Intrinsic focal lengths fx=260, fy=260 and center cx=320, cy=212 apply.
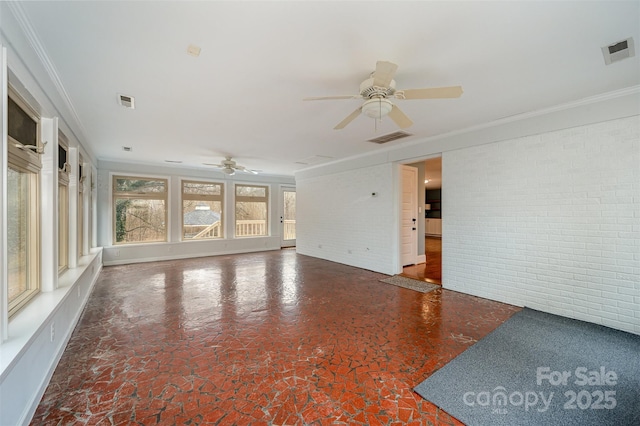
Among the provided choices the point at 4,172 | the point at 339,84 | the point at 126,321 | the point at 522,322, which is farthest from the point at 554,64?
the point at 126,321

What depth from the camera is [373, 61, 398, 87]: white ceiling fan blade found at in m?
1.85

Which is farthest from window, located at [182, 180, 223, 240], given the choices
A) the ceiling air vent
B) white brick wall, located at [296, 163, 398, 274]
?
the ceiling air vent

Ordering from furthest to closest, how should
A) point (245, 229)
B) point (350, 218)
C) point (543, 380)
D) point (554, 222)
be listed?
point (245, 229) < point (350, 218) < point (554, 222) < point (543, 380)

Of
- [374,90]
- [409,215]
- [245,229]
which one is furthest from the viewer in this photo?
[245,229]

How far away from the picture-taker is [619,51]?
213 cm

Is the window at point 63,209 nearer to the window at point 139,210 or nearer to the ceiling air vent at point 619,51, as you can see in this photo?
the window at point 139,210

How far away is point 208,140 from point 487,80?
425 centimetres

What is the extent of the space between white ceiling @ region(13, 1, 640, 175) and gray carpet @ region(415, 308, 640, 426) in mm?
2603

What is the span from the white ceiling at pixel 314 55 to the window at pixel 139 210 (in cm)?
324

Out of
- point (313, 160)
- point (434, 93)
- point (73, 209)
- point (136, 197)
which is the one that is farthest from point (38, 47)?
point (136, 197)

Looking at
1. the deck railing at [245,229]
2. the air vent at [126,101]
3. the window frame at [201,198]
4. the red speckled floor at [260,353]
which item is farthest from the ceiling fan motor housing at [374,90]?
the deck railing at [245,229]

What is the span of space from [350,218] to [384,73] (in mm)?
4484

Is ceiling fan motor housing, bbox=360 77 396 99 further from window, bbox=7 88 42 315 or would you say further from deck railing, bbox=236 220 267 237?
deck railing, bbox=236 220 267 237

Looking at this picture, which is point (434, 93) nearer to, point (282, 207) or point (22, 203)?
point (22, 203)
